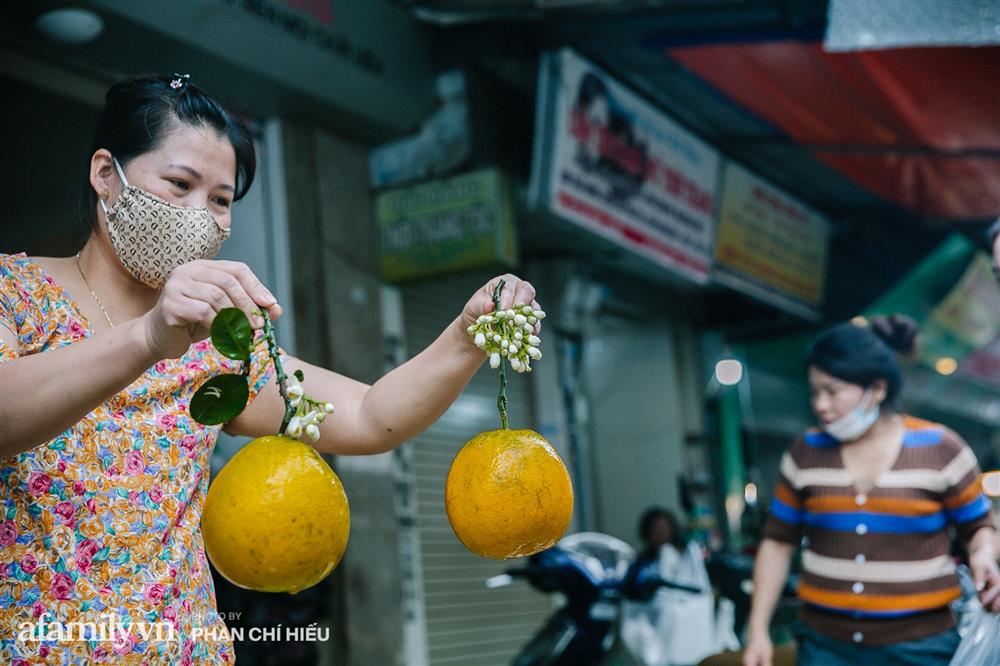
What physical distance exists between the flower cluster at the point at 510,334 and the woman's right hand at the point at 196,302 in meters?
0.32

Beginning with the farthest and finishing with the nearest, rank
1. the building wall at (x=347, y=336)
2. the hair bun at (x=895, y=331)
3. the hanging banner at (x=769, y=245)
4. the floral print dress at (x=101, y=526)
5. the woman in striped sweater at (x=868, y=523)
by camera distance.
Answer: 1. the hanging banner at (x=769, y=245)
2. the building wall at (x=347, y=336)
3. the hair bun at (x=895, y=331)
4. the woman in striped sweater at (x=868, y=523)
5. the floral print dress at (x=101, y=526)

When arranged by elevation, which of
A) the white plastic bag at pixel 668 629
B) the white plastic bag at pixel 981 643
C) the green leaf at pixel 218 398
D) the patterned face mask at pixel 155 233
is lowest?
the white plastic bag at pixel 668 629

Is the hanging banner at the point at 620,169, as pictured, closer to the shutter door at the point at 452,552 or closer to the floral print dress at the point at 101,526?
the shutter door at the point at 452,552

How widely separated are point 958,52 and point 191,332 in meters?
4.92

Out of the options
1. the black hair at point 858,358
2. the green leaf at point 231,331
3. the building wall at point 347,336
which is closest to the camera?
the green leaf at point 231,331

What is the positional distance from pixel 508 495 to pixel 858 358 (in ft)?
7.50

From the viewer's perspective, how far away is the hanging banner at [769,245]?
7805 millimetres

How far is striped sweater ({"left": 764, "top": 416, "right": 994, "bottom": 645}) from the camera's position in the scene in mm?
3189

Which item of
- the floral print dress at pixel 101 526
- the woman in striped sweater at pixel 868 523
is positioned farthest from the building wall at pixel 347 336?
the floral print dress at pixel 101 526

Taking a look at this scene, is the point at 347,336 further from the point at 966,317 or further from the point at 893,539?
the point at 966,317

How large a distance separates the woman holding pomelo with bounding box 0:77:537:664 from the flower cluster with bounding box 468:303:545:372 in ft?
0.15

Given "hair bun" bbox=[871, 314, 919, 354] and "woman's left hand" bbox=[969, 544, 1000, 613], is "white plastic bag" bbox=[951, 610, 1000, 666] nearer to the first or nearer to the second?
"woman's left hand" bbox=[969, 544, 1000, 613]

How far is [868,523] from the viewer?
130 inches

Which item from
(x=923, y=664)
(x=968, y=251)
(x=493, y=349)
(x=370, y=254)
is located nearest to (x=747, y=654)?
(x=923, y=664)
